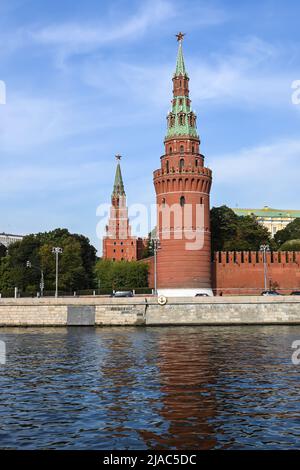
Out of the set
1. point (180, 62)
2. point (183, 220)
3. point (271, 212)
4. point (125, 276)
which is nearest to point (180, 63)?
point (180, 62)

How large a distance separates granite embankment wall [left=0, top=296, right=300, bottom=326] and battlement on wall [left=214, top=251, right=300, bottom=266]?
57.6 ft

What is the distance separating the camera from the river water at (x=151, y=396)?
43.5 feet

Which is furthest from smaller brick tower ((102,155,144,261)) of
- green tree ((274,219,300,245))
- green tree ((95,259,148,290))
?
green tree ((95,259,148,290))

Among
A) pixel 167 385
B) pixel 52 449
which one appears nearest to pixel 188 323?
pixel 167 385

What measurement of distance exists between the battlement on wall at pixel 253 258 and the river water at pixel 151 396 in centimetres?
3407

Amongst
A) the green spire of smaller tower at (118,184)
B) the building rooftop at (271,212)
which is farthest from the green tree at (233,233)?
the building rooftop at (271,212)

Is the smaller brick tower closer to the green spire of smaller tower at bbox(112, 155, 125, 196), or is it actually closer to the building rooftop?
the green spire of smaller tower at bbox(112, 155, 125, 196)

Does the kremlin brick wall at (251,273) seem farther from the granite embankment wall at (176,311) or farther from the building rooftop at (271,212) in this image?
the building rooftop at (271,212)

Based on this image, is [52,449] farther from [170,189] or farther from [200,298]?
[170,189]

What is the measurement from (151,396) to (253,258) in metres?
50.5

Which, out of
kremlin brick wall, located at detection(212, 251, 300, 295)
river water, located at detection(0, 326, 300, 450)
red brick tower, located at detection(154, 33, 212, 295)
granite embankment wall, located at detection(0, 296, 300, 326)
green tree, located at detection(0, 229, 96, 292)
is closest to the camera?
river water, located at detection(0, 326, 300, 450)

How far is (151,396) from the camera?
18.0m

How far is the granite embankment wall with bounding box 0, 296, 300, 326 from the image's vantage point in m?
48.6

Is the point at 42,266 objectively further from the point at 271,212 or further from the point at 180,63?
the point at 271,212
